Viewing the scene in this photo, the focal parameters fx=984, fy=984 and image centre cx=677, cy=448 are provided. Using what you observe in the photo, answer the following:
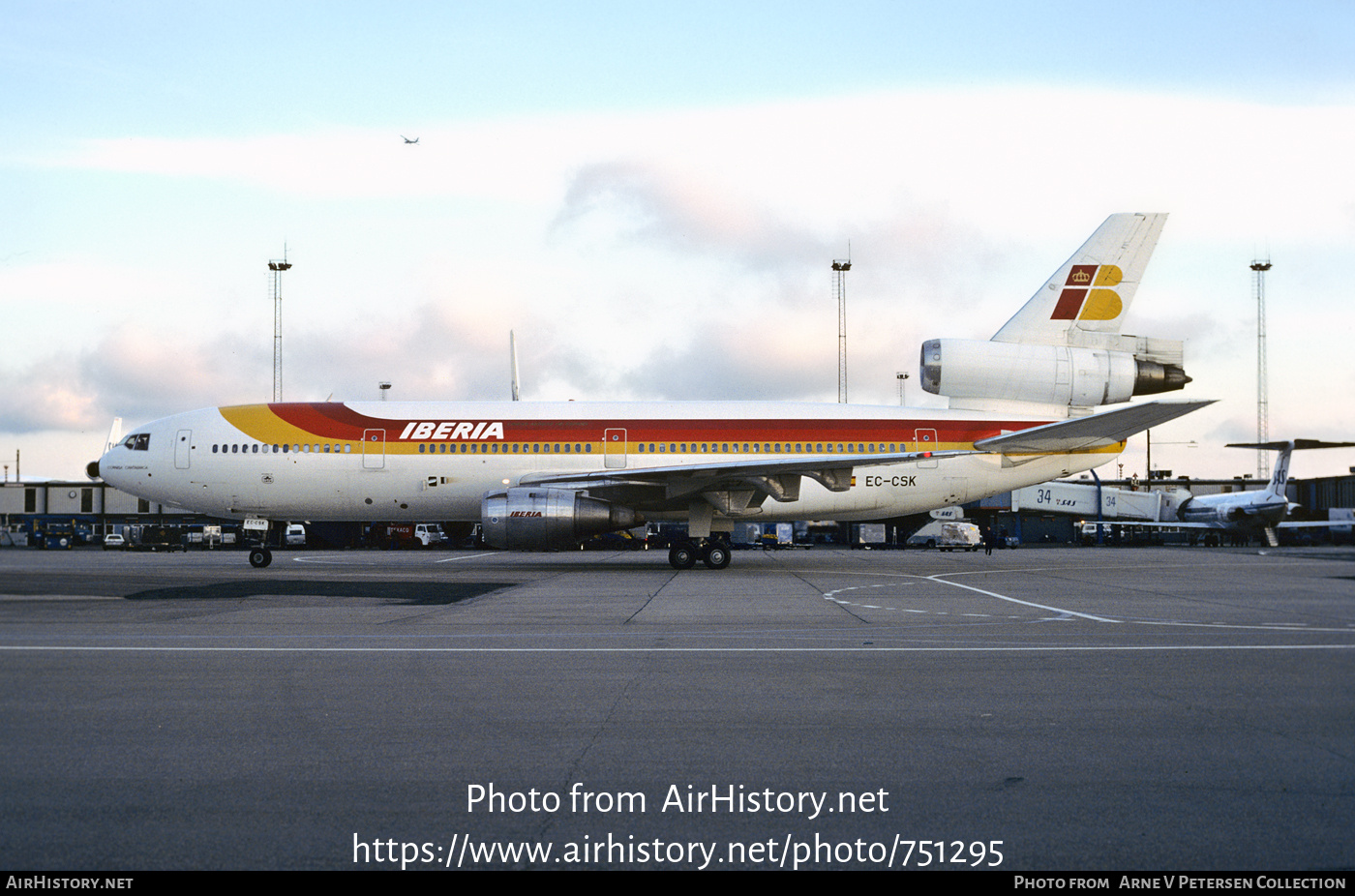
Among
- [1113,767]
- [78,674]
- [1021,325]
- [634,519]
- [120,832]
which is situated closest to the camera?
[120,832]

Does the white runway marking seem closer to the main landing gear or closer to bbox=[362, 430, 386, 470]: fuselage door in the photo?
the main landing gear

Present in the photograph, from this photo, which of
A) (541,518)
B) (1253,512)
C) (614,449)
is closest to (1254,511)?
(1253,512)

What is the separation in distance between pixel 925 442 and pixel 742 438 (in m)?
4.54

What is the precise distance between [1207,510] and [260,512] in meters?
53.3

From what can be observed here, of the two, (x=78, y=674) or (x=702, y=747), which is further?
(x=78, y=674)

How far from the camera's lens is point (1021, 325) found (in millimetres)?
24984

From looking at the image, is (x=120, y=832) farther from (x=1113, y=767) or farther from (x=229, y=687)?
(x=1113, y=767)

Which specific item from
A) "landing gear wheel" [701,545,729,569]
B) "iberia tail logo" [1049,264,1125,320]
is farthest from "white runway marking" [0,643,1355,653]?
"iberia tail logo" [1049,264,1125,320]

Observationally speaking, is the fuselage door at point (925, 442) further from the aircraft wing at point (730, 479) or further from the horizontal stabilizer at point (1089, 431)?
the horizontal stabilizer at point (1089, 431)

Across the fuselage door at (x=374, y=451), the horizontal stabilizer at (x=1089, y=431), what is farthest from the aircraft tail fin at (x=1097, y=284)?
the fuselage door at (x=374, y=451)

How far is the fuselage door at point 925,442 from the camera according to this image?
961 inches

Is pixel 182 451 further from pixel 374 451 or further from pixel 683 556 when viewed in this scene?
pixel 683 556

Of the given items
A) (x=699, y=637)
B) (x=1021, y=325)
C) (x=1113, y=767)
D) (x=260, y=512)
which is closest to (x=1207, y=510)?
(x=1021, y=325)

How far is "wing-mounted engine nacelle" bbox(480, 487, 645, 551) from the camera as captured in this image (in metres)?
21.8
